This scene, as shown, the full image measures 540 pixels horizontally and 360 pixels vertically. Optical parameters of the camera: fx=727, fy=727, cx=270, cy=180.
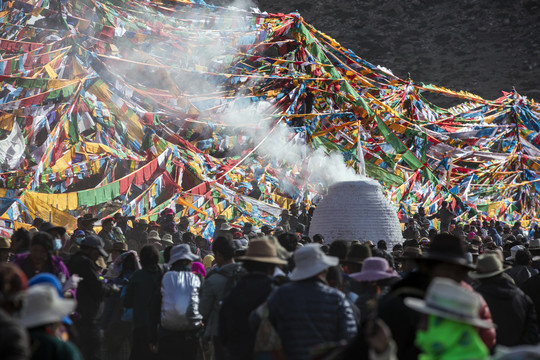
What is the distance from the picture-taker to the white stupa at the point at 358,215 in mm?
12805

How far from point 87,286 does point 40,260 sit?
73cm

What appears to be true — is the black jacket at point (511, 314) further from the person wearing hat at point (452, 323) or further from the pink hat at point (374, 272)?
the person wearing hat at point (452, 323)

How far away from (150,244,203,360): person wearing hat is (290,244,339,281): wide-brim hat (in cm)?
201

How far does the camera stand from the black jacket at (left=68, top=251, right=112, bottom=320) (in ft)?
21.3

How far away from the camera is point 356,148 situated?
56.9 feet

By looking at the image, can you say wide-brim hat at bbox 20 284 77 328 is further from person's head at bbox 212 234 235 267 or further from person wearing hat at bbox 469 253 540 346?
person wearing hat at bbox 469 253 540 346

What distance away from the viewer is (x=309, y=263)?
4496 mm

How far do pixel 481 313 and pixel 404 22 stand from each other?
4822 centimetres

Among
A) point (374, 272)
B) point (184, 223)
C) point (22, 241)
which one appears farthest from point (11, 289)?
point (184, 223)

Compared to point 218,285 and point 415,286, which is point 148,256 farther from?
point 415,286

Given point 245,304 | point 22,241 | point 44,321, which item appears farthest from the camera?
point 22,241

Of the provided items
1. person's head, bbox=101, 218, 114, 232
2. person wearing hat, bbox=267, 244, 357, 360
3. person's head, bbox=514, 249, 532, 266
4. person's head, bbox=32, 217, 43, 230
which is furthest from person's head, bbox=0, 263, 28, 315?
person's head, bbox=32, 217, 43, 230

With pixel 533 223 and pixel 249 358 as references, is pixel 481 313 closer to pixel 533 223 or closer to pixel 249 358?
pixel 249 358

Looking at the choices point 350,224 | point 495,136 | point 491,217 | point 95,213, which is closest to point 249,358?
point 350,224
